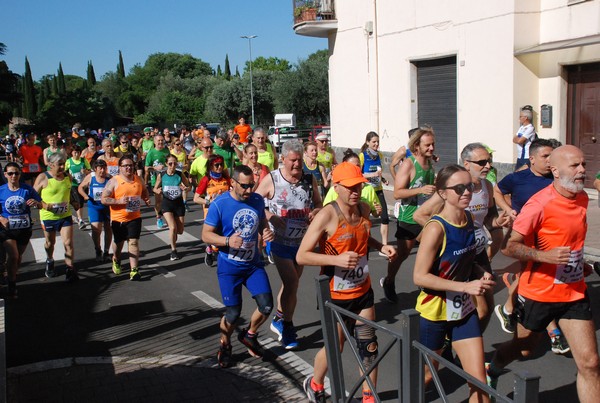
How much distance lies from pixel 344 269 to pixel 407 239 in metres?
2.64

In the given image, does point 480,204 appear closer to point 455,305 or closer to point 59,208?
point 455,305

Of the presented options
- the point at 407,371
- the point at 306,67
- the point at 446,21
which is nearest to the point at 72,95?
the point at 306,67

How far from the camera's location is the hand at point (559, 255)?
12.3 feet

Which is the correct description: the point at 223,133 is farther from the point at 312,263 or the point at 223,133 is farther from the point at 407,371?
the point at 407,371

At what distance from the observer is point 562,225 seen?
401cm

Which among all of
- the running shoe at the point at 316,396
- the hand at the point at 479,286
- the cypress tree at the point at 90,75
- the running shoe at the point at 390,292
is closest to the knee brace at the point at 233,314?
the running shoe at the point at 316,396

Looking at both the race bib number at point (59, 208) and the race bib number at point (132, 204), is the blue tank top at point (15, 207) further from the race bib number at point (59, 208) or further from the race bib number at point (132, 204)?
the race bib number at point (132, 204)

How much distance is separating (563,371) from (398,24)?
632 inches

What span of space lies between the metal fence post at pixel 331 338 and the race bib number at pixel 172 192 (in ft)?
22.4

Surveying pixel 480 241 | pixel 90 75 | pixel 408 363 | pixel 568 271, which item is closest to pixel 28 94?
pixel 90 75

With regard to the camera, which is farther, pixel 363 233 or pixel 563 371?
pixel 563 371

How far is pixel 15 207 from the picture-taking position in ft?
26.5

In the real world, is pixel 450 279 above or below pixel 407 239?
above

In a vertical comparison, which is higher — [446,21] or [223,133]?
[446,21]
